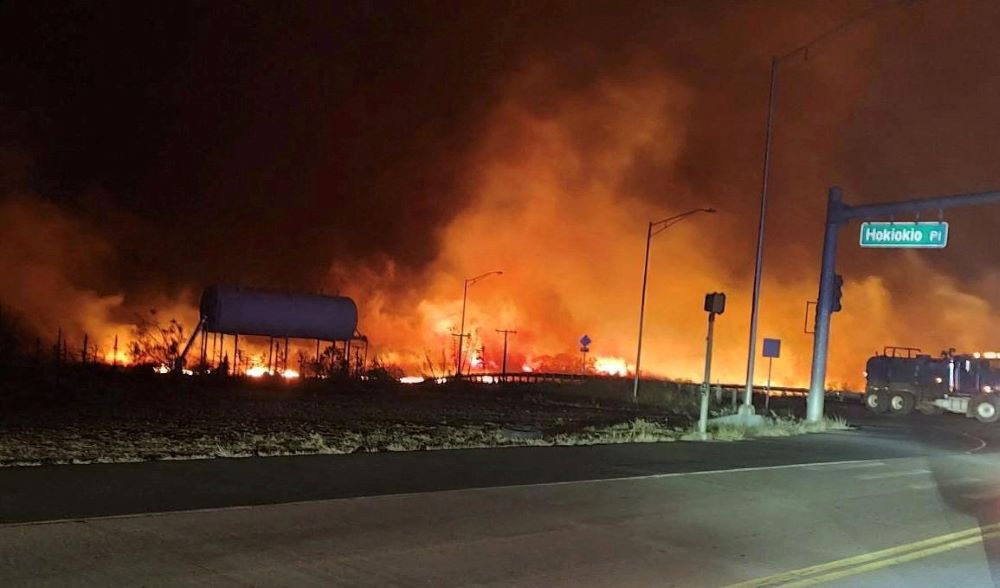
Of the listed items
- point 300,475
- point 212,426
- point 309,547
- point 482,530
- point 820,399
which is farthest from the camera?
point 820,399

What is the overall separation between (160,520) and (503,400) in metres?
25.9

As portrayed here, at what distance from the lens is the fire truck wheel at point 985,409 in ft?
125

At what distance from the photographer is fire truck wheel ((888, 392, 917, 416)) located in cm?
4181

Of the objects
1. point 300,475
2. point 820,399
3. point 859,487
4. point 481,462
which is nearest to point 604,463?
point 481,462

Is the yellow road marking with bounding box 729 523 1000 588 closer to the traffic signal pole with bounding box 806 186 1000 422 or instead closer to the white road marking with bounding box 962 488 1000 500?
the white road marking with bounding box 962 488 1000 500

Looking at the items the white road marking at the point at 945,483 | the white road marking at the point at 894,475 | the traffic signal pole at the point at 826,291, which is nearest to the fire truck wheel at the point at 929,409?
the traffic signal pole at the point at 826,291

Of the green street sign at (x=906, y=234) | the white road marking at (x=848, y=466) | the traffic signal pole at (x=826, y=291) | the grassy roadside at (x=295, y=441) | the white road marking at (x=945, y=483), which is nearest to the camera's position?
the grassy roadside at (x=295, y=441)

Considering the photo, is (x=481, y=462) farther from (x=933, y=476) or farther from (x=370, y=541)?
(x=933, y=476)

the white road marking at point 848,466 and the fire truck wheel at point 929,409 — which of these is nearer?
the white road marking at point 848,466

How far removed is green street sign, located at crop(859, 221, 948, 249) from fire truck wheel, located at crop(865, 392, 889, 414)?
17765mm

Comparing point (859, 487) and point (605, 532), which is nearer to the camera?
point (605, 532)

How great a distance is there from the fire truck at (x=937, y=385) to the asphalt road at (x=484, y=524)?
86.1ft

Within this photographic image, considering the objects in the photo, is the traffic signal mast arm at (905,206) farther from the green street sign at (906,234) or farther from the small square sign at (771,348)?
the small square sign at (771,348)

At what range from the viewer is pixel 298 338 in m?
49.7
